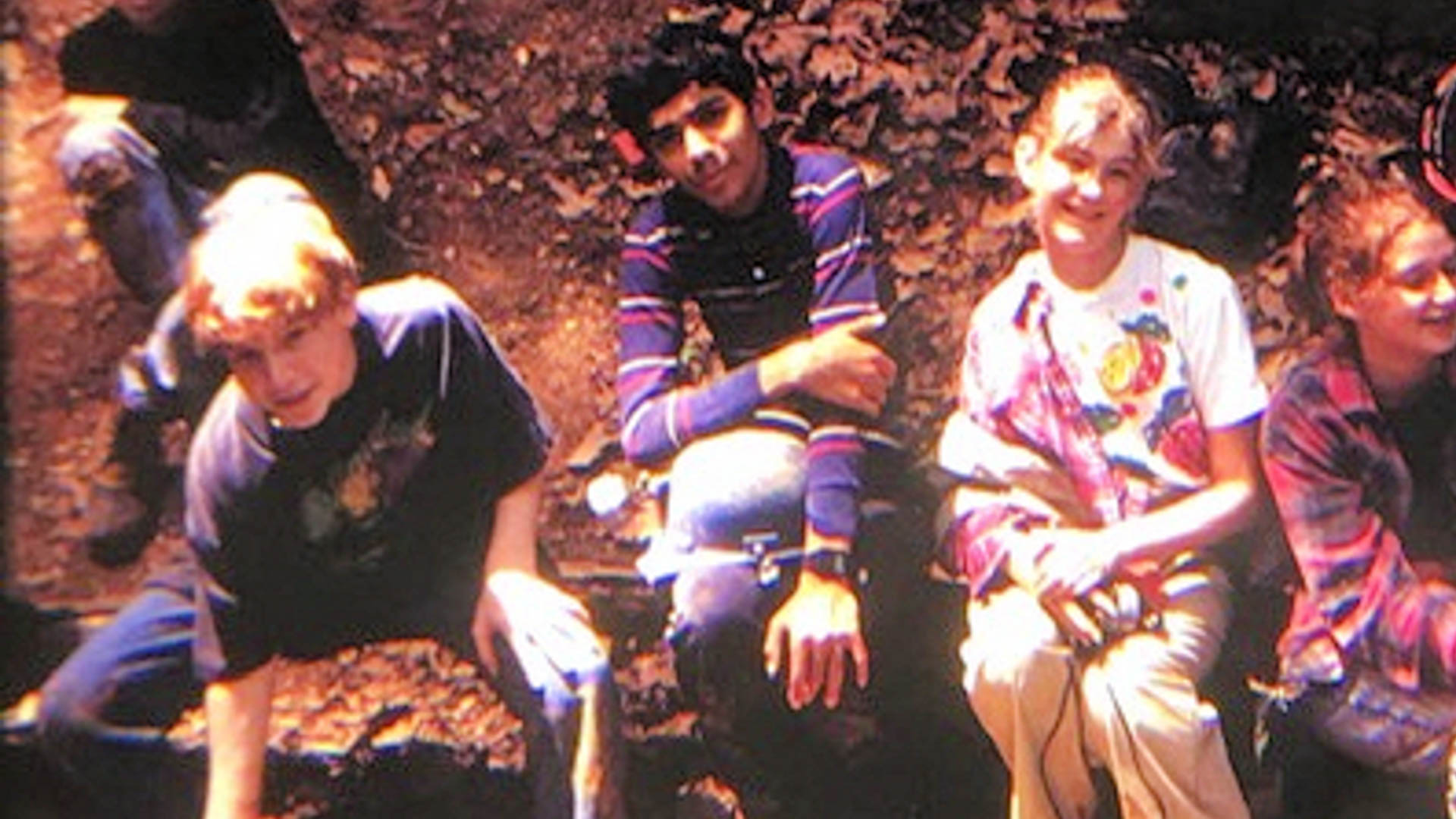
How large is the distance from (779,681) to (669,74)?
78cm

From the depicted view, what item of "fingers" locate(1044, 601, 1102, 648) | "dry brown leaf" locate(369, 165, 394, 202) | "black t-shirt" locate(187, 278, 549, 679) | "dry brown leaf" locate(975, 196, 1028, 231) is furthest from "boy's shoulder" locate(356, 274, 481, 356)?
"fingers" locate(1044, 601, 1102, 648)

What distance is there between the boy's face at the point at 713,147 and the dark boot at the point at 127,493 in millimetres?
760

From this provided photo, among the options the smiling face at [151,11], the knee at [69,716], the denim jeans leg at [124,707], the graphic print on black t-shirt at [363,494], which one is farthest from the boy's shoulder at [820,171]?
the knee at [69,716]

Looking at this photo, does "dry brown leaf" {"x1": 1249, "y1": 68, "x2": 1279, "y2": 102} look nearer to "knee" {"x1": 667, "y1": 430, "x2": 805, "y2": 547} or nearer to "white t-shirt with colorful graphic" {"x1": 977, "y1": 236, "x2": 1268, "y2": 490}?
"white t-shirt with colorful graphic" {"x1": 977, "y1": 236, "x2": 1268, "y2": 490}

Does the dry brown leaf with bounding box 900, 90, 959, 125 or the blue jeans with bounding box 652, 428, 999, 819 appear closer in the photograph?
the blue jeans with bounding box 652, 428, 999, 819

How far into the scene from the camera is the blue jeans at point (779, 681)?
2.77 metres

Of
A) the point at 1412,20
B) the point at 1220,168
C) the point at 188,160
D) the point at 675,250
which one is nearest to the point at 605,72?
the point at 675,250

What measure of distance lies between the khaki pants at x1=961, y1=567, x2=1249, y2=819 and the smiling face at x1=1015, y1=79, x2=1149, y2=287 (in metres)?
0.41

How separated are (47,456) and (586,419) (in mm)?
707

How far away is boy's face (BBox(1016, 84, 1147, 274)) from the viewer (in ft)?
8.80

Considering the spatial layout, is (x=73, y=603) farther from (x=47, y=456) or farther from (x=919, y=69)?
(x=919, y=69)

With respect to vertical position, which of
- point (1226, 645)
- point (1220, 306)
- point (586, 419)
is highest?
point (1220, 306)

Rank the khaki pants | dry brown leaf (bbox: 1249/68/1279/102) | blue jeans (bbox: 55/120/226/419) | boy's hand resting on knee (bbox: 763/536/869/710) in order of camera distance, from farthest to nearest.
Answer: dry brown leaf (bbox: 1249/68/1279/102)
blue jeans (bbox: 55/120/226/419)
boy's hand resting on knee (bbox: 763/536/869/710)
the khaki pants

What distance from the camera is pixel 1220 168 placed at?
9.55 feet
